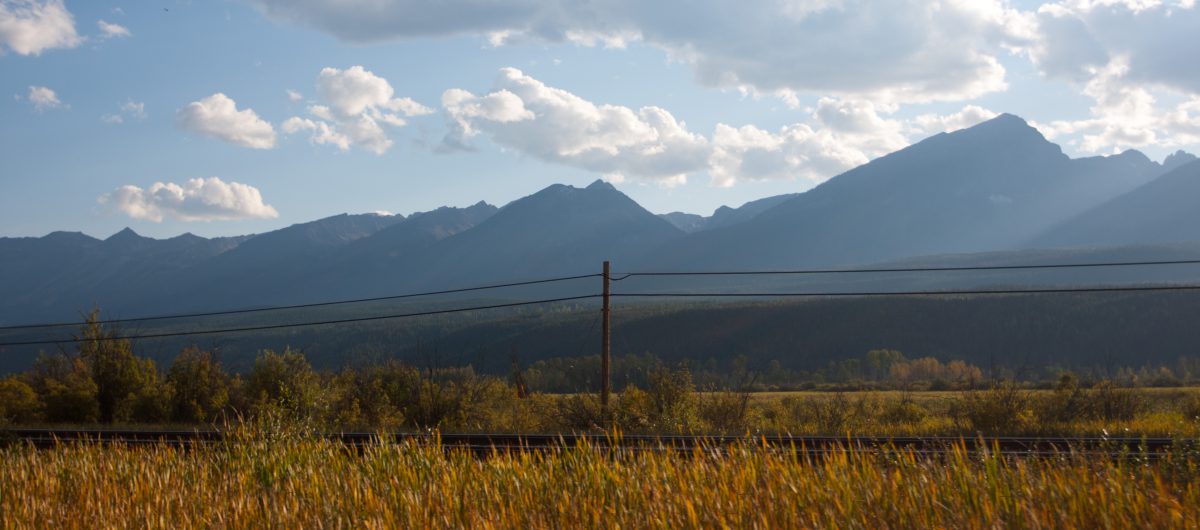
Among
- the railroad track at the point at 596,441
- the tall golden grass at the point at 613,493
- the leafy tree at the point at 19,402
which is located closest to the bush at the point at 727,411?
the railroad track at the point at 596,441

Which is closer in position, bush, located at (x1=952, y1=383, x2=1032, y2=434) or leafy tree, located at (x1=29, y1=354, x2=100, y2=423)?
bush, located at (x1=952, y1=383, x2=1032, y2=434)

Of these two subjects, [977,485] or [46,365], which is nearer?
[977,485]

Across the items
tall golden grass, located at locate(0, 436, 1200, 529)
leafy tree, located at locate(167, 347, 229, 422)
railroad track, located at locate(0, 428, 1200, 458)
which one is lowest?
leafy tree, located at locate(167, 347, 229, 422)

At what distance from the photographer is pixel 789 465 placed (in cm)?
650

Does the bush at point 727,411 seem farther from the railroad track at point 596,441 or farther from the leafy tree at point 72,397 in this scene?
the leafy tree at point 72,397

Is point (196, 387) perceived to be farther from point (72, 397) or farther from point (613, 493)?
point (613, 493)

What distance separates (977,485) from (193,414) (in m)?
25.2

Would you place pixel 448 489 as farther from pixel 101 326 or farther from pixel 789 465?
pixel 101 326

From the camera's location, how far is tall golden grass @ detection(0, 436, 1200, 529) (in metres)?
5.17

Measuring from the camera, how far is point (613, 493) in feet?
20.0

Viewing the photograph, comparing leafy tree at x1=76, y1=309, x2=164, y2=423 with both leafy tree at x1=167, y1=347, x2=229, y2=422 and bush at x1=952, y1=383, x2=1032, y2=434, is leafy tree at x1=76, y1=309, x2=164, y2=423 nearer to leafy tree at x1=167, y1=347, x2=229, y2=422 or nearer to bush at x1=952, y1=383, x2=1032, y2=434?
leafy tree at x1=167, y1=347, x2=229, y2=422

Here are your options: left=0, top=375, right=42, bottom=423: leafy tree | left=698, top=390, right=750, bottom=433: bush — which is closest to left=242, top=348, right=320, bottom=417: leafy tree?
left=0, top=375, right=42, bottom=423: leafy tree

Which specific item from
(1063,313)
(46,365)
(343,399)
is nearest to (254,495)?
(343,399)

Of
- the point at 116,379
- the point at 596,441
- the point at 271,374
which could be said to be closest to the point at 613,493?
the point at 596,441
